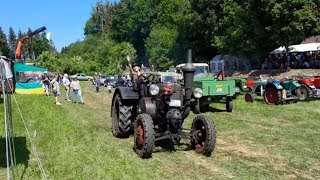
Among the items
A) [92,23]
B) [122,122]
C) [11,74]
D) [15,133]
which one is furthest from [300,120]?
[92,23]

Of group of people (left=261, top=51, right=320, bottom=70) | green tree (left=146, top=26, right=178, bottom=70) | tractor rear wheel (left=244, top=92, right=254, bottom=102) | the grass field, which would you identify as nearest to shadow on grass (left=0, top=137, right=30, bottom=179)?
the grass field

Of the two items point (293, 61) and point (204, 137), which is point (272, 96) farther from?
point (293, 61)

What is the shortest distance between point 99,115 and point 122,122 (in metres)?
5.76

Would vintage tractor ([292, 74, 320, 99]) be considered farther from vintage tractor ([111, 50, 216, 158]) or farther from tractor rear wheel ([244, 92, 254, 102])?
vintage tractor ([111, 50, 216, 158])

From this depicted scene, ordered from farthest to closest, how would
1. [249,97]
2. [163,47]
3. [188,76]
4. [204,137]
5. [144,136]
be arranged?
[163,47]
[249,97]
[188,76]
[204,137]
[144,136]

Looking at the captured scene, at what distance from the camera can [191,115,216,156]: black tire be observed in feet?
25.4

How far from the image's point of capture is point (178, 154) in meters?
8.05

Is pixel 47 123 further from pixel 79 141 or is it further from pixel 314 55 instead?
pixel 314 55

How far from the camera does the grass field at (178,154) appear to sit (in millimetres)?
6719

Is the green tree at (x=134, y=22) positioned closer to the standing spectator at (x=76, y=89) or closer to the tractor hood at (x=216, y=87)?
the standing spectator at (x=76, y=89)

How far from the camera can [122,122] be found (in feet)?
31.1

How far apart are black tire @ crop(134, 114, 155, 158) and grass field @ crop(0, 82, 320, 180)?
0.16 m

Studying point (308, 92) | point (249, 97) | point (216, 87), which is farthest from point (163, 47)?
Result: point (216, 87)

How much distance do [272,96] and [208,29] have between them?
107 feet
